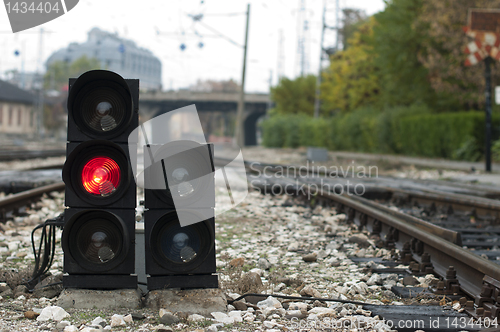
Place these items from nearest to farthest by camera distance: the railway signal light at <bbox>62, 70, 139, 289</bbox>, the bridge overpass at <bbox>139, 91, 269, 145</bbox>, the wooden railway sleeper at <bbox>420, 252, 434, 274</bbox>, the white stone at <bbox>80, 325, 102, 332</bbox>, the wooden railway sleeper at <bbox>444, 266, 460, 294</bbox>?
the white stone at <bbox>80, 325, 102, 332</bbox>, the railway signal light at <bbox>62, 70, 139, 289</bbox>, the wooden railway sleeper at <bbox>444, 266, 460, 294</bbox>, the wooden railway sleeper at <bbox>420, 252, 434, 274</bbox>, the bridge overpass at <bbox>139, 91, 269, 145</bbox>

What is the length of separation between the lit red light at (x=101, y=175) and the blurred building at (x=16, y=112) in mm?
70292

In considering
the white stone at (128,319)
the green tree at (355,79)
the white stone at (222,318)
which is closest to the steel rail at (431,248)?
the white stone at (222,318)

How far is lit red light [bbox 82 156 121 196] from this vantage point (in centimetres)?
362

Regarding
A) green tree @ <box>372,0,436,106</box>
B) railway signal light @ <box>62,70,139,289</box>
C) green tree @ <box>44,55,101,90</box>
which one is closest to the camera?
railway signal light @ <box>62,70,139,289</box>

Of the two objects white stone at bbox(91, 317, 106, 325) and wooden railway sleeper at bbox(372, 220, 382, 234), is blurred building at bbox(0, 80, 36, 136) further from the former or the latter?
white stone at bbox(91, 317, 106, 325)

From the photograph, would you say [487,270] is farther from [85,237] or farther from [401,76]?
[401,76]

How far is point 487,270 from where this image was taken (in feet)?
12.2

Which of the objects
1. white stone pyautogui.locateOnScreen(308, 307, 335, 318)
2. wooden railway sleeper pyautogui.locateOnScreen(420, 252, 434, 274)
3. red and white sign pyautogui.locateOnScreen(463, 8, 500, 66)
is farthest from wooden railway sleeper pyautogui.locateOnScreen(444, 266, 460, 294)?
red and white sign pyautogui.locateOnScreen(463, 8, 500, 66)

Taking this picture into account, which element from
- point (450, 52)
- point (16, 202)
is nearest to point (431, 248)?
point (16, 202)

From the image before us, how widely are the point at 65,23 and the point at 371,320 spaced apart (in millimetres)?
28439

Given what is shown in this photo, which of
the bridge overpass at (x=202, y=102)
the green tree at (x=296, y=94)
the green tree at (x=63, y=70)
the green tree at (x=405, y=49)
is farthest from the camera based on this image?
the green tree at (x=63, y=70)

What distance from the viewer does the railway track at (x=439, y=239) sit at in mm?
3643

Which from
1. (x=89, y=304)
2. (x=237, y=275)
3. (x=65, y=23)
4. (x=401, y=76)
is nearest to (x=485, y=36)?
(x=401, y=76)

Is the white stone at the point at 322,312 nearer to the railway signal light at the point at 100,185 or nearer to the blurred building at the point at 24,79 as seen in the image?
the railway signal light at the point at 100,185
